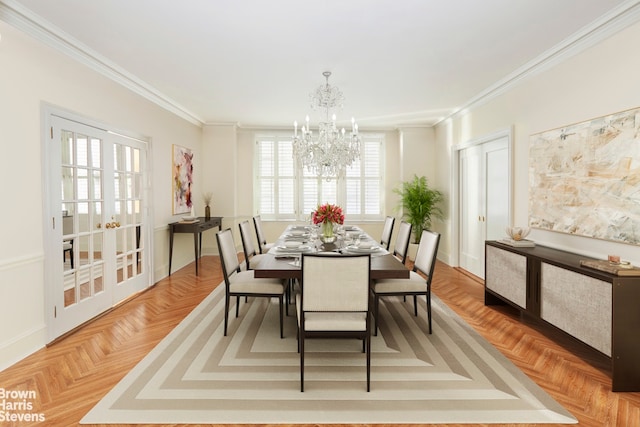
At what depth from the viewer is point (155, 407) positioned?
221 centimetres

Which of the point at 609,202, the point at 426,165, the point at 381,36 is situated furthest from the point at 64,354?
the point at 426,165

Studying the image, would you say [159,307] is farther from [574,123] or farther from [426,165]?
[426,165]

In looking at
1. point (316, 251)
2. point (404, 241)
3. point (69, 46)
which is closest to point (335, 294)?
point (316, 251)

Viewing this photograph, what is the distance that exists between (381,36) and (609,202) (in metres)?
2.44

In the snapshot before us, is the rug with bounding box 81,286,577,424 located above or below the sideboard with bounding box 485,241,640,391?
below

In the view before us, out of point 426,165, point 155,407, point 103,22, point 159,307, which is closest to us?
point 155,407

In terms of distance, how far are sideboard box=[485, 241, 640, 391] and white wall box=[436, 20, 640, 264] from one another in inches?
14.7

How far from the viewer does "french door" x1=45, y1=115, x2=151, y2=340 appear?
3254 millimetres

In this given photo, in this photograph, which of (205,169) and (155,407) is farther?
(205,169)

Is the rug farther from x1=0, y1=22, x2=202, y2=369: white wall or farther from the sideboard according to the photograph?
x1=0, y1=22, x2=202, y2=369: white wall

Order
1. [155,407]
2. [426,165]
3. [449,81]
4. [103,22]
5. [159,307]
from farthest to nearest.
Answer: [426,165] < [449,81] < [159,307] < [103,22] < [155,407]

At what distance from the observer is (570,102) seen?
3.41 m

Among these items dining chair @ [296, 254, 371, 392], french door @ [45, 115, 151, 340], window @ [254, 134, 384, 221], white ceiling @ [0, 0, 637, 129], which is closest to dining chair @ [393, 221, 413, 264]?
white ceiling @ [0, 0, 637, 129]

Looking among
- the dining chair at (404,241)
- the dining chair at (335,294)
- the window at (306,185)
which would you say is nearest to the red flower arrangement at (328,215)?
the dining chair at (404,241)
